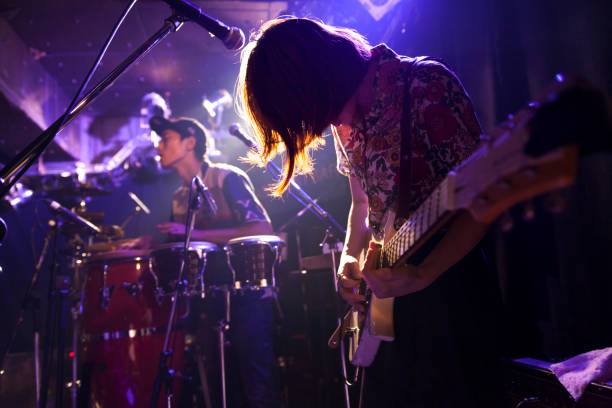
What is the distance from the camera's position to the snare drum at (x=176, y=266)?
10.2 ft

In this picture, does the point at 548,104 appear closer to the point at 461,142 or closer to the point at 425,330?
the point at 461,142

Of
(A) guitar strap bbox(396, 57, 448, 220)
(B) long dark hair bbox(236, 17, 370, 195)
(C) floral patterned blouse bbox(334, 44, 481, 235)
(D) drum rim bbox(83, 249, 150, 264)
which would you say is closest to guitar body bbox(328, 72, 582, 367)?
(A) guitar strap bbox(396, 57, 448, 220)

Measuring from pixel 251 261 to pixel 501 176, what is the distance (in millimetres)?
2560

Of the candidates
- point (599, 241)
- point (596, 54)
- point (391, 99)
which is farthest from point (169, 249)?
point (596, 54)

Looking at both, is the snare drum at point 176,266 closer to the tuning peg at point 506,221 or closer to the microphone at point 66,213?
the microphone at point 66,213

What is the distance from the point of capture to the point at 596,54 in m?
2.66

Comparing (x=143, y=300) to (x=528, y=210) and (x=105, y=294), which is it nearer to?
(x=105, y=294)

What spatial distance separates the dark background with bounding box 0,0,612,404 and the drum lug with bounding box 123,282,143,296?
1491 mm

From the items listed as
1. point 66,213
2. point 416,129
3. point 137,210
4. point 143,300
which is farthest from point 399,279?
point 137,210

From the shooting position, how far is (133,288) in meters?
3.28

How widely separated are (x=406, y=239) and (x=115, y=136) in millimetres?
8378

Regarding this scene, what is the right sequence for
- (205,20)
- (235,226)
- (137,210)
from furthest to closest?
(137,210) < (235,226) < (205,20)

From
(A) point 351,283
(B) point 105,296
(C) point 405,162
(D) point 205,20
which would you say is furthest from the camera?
(B) point 105,296

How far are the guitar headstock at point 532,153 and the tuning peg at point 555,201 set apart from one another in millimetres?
19
